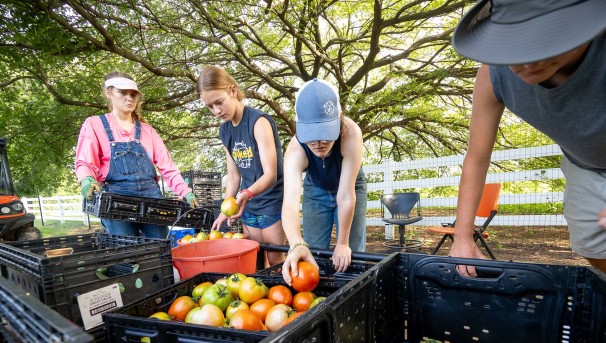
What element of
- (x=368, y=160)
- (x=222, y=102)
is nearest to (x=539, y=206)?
(x=368, y=160)

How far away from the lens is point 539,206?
332 inches

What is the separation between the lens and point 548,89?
1.08m

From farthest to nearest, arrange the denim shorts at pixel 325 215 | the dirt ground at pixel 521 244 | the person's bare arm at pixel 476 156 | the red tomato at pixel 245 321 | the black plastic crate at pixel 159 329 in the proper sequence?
the dirt ground at pixel 521 244
the denim shorts at pixel 325 215
the person's bare arm at pixel 476 156
the red tomato at pixel 245 321
the black plastic crate at pixel 159 329

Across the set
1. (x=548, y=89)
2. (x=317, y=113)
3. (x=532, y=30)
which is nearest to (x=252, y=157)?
(x=317, y=113)

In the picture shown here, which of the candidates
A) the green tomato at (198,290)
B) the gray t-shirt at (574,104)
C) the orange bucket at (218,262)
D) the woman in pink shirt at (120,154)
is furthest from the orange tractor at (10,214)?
the gray t-shirt at (574,104)

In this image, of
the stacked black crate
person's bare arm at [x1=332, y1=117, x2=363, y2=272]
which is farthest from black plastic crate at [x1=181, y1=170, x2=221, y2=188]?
person's bare arm at [x1=332, y1=117, x2=363, y2=272]

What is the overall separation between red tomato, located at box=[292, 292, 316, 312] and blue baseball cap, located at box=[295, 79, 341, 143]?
0.74 m

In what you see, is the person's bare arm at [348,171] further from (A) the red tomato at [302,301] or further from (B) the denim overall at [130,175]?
(B) the denim overall at [130,175]

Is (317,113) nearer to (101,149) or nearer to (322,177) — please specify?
(322,177)

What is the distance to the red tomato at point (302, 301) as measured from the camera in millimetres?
1348

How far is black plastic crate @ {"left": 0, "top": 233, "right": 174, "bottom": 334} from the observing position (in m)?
1.20

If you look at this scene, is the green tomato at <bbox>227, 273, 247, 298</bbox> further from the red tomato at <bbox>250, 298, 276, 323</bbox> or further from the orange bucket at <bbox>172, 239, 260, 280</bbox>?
the orange bucket at <bbox>172, 239, 260, 280</bbox>

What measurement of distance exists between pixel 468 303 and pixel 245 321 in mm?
805

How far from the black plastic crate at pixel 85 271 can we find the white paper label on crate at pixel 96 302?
0.02 metres
